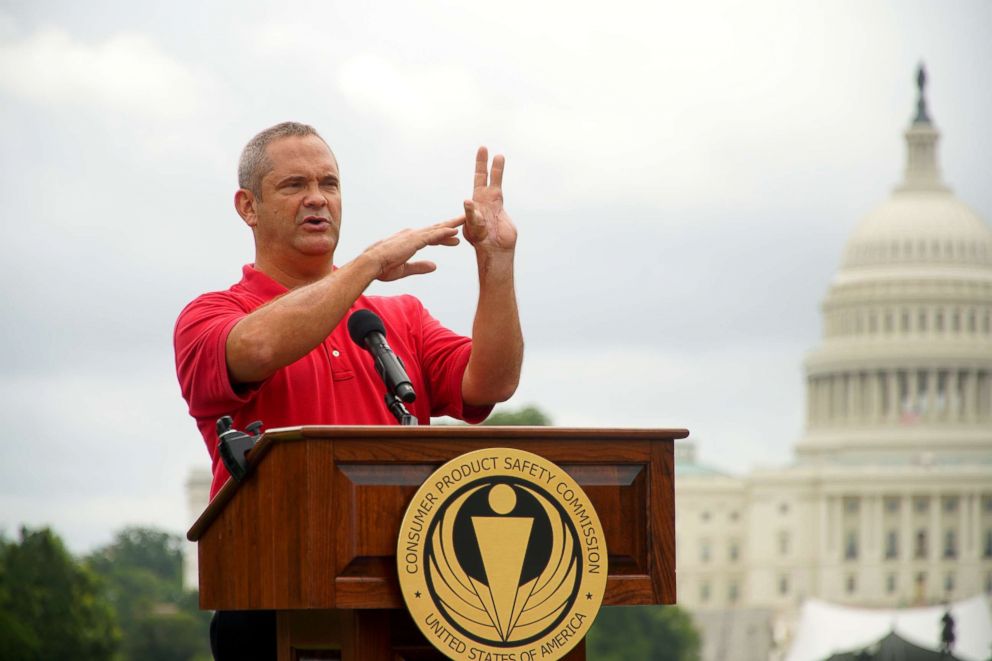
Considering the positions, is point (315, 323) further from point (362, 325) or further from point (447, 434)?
point (447, 434)

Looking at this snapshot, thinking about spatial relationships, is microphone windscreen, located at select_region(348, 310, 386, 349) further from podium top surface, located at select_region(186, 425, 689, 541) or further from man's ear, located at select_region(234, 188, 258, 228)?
podium top surface, located at select_region(186, 425, 689, 541)

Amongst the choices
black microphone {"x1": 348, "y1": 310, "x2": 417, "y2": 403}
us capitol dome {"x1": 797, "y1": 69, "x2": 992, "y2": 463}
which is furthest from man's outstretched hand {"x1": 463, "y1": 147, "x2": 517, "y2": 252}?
us capitol dome {"x1": 797, "y1": 69, "x2": 992, "y2": 463}

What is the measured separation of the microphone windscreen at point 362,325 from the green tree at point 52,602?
4867 centimetres

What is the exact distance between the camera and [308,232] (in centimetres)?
669

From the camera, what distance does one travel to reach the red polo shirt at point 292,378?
6.27 meters

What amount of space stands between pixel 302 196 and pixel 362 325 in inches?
18.4

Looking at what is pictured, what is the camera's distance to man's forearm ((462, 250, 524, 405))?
21.6ft

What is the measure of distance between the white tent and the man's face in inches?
3155

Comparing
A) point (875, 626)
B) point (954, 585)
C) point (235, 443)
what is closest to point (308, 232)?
point (235, 443)

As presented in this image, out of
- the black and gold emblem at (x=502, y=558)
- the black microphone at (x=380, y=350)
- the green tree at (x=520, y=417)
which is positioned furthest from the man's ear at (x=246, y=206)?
the green tree at (x=520, y=417)

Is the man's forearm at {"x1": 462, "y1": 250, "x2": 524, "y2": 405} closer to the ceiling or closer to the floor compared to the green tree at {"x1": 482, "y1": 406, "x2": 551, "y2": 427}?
closer to the floor

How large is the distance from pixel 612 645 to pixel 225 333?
99.4 metres

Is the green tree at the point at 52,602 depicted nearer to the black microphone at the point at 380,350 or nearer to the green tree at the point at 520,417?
the green tree at the point at 520,417

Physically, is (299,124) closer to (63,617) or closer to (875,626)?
(63,617)
